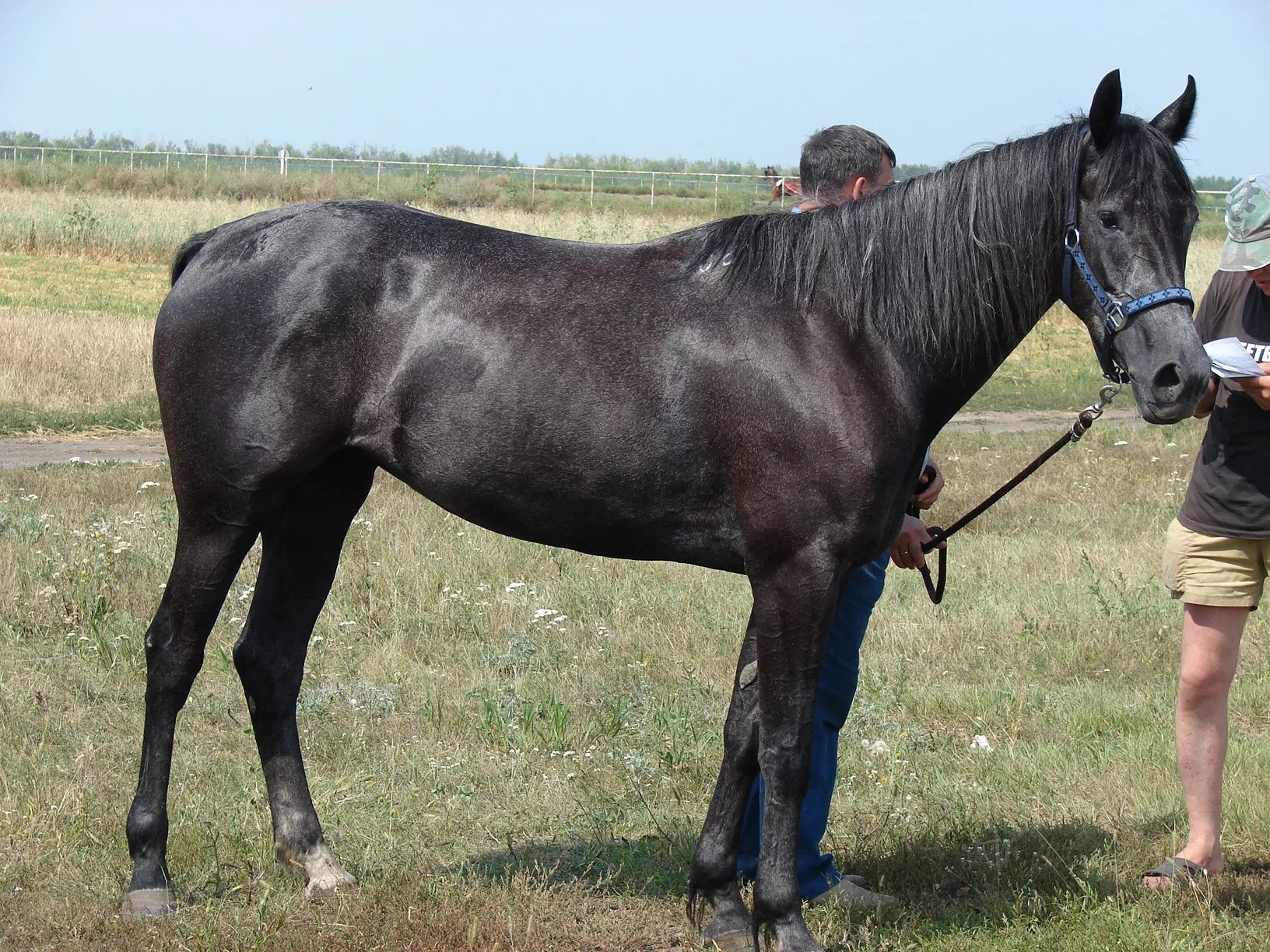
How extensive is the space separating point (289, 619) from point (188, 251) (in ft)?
4.25

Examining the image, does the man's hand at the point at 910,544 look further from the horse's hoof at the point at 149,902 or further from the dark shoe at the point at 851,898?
the horse's hoof at the point at 149,902

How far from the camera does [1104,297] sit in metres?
3.27

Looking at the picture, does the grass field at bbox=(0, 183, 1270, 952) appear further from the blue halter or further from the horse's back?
the blue halter

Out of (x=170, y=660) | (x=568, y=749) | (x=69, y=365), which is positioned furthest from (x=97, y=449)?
(x=170, y=660)

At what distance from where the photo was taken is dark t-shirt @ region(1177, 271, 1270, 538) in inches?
155

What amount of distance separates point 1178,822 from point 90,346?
14265 mm

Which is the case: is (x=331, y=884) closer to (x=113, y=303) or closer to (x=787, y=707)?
(x=787, y=707)

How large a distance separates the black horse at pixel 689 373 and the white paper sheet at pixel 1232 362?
567 millimetres

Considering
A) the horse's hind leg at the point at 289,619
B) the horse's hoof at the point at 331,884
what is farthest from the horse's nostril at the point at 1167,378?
the horse's hoof at the point at 331,884

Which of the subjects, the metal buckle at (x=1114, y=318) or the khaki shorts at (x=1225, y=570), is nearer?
the metal buckle at (x=1114, y=318)

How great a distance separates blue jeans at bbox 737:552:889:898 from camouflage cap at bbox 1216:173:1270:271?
1.42 metres

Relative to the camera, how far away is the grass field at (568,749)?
3.82m

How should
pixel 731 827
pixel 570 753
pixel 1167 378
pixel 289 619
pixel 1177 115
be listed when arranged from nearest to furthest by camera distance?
pixel 1167 378 → pixel 1177 115 → pixel 731 827 → pixel 289 619 → pixel 570 753

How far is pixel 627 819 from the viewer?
4609 millimetres
